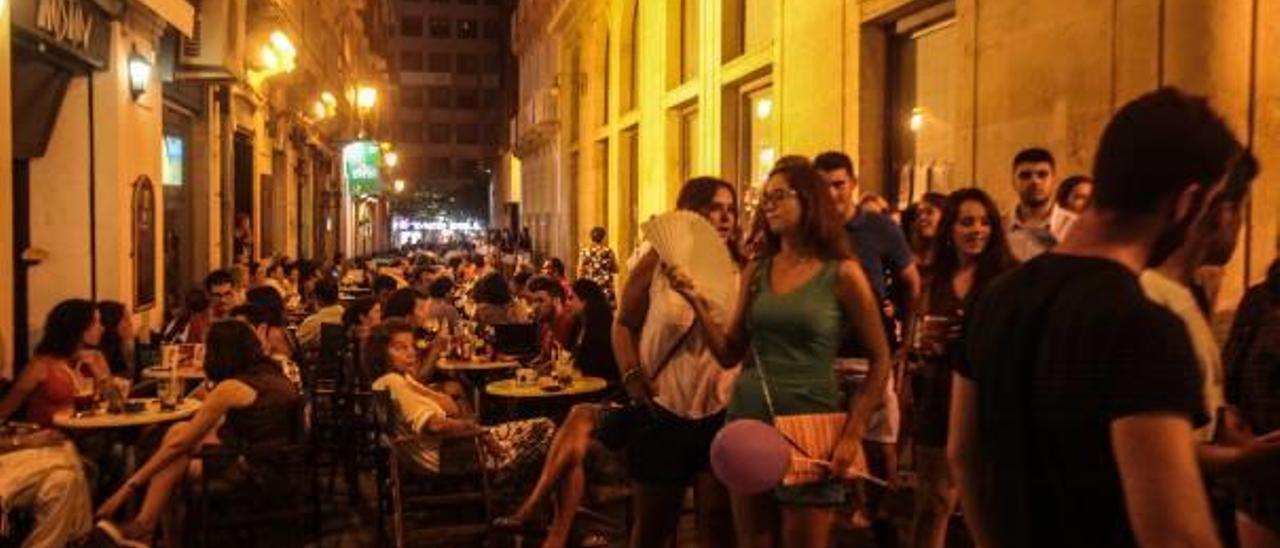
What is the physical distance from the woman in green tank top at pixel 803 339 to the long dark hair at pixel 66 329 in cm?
470

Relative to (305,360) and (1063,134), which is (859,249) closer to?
(1063,134)

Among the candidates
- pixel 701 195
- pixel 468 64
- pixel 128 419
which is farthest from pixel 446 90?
pixel 701 195

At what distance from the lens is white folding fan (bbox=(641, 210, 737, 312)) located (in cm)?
479

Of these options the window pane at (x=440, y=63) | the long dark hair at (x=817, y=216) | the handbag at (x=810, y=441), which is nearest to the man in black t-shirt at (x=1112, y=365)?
the handbag at (x=810, y=441)

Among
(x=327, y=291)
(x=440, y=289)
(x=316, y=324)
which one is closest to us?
(x=316, y=324)

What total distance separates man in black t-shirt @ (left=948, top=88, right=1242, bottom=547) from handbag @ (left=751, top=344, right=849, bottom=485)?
1656mm

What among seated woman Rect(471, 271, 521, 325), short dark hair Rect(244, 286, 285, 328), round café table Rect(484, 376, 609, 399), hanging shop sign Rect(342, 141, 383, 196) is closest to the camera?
round café table Rect(484, 376, 609, 399)

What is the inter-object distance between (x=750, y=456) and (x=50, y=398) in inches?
198

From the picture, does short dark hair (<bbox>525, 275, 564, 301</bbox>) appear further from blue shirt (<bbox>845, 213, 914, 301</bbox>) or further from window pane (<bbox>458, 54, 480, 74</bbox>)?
window pane (<bbox>458, 54, 480, 74</bbox>)

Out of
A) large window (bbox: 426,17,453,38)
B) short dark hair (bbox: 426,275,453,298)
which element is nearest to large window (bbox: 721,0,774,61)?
short dark hair (bbox: 426,275,453,298)

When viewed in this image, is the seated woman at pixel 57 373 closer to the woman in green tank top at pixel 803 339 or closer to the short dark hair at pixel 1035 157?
the woman in green tank top at pixel 803 339

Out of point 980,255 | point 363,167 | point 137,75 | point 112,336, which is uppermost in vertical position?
point 363,167

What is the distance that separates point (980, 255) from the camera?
17.4 feet

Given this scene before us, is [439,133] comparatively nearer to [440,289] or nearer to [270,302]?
[440,289]
